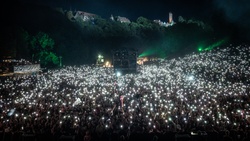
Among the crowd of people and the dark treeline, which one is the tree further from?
the crowd of people

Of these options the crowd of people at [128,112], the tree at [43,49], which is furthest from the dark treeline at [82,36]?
Answer: the crowd of people at [128,112]

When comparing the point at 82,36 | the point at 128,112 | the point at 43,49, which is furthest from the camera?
the point at 82,36

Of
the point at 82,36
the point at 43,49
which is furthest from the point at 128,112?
the point at 82,36

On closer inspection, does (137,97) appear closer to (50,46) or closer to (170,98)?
(170,98)

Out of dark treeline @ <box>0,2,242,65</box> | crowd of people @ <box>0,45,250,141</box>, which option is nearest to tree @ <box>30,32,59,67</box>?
dark treeline @ <box>0,2,242,65</box>

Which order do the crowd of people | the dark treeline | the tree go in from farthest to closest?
the tree, the dark treeline, the crowd of people

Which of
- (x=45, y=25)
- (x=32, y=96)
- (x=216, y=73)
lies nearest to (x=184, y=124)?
(x=32, y=96)


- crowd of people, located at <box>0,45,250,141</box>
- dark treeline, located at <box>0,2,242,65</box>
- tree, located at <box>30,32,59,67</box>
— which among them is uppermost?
dark treeline, located at <box>0,2,242,65</box>

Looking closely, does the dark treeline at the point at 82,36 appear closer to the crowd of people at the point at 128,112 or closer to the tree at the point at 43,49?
the tree at the point at 43,49

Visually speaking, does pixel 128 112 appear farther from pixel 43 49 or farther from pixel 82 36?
pixel 82 36
